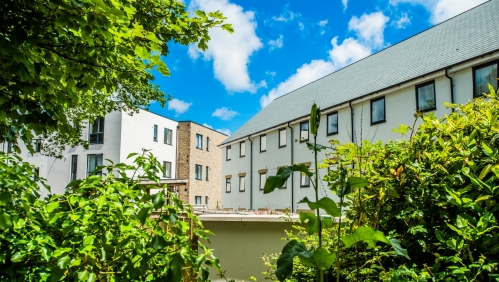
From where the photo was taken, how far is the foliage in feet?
5.61

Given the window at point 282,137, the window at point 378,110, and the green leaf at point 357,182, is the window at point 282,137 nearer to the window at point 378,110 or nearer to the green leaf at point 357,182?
the window at point 378,110

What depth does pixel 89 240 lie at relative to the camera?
1.83m

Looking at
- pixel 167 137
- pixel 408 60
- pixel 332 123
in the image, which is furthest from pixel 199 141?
pixel 408 60

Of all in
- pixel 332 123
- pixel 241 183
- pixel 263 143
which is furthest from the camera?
pixel 241 183

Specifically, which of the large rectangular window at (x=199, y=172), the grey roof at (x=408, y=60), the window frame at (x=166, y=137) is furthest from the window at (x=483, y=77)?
the large rectangular window at (x=199, y=172)

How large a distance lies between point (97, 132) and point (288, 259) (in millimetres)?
32094

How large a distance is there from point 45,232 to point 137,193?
20.7 inches

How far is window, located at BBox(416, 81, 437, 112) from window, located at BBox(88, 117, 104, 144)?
24260 mm

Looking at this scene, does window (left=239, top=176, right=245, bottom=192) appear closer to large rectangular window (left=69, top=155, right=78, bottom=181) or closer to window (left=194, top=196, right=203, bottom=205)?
window (left=194, top=196, right=203, bottom=205)

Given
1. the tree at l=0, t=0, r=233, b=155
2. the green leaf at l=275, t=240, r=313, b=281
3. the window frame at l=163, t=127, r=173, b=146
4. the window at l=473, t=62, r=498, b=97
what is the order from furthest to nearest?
the window frame at l=163, t=127, r=173, b=146
the window at l=473, t=62, r=498, b=97
the tree at l=0, t=0, r=233, b=155
the green leaf at l=275, t=240, r=313, b=281

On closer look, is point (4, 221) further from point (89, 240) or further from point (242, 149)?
point (242, 149)

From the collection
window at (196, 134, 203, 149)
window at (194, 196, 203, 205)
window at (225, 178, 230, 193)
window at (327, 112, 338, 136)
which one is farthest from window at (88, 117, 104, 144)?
window at (327, 112, 338, 136)

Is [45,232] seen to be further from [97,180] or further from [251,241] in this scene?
[251,241]

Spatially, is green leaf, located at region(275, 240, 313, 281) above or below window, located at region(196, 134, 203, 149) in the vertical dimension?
below
